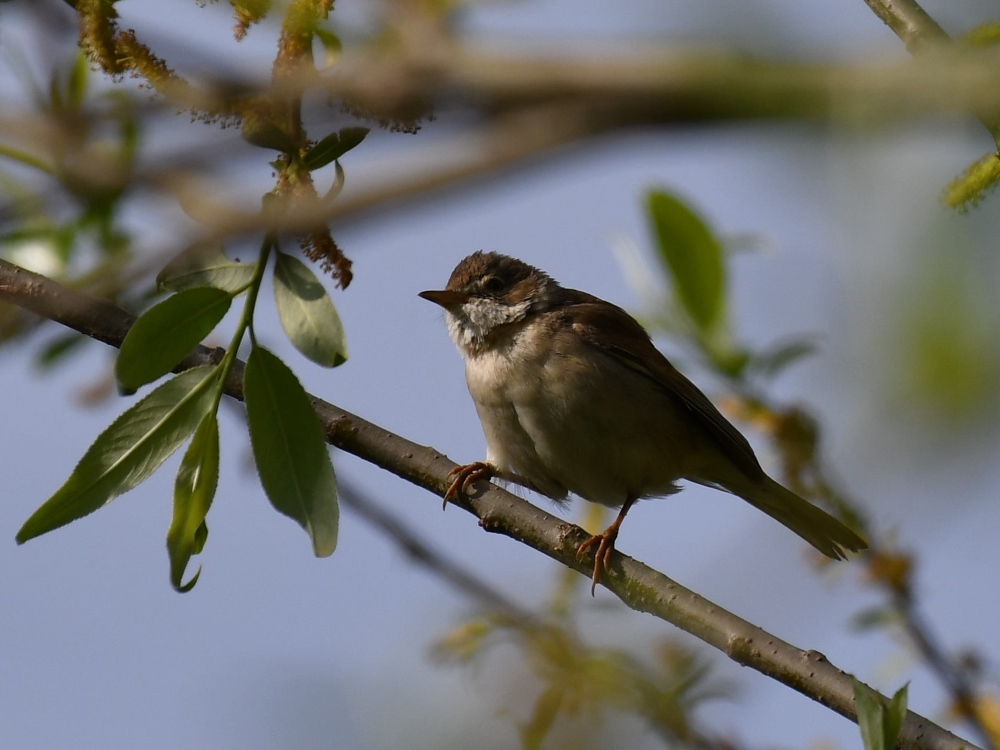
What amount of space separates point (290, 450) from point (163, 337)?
347 mm

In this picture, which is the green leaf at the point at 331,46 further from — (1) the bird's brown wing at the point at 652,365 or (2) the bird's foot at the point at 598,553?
(1) the bird's brown wing at the point at 652,365

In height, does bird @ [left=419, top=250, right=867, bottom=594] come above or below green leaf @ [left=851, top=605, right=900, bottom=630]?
above

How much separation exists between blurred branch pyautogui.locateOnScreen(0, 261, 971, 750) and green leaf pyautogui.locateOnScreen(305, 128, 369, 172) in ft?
1.99

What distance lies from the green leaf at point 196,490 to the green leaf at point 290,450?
14cm

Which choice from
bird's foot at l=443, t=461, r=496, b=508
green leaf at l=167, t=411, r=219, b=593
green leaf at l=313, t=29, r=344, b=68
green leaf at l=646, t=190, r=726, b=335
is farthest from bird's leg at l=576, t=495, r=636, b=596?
green leaf at l=313, t=29, r=344, b=68

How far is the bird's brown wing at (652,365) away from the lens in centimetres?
541

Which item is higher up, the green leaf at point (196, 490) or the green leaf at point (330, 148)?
the green leaf at point (330, 148)

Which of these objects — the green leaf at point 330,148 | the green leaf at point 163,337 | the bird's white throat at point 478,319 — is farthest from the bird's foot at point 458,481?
the bird's white throat at point 478,319

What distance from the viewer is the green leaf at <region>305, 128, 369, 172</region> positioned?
2.27 m

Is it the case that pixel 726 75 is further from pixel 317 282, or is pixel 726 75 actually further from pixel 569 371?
pixel 569 371

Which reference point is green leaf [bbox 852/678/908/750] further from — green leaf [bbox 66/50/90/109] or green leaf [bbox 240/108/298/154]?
green leaf [bbox 66/50/90/109]

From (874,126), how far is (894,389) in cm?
116

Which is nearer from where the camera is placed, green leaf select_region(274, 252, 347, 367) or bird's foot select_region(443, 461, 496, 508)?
green leaf select_region(274, 252, 347, 367)

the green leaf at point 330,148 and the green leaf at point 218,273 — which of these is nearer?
the green leaf at point 330,148
